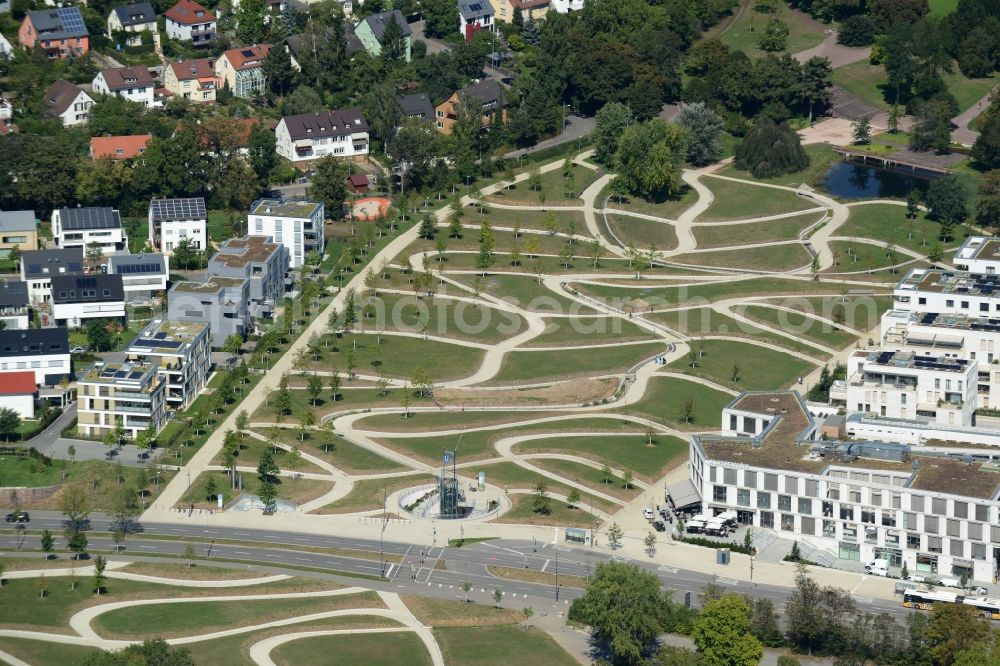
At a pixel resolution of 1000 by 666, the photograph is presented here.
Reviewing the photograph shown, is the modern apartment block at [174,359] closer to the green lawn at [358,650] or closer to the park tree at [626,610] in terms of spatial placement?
the green lawn at [358,650]

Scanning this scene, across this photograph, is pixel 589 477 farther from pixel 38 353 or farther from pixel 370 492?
pixel 38 353

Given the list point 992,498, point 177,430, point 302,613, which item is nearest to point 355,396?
point 177,430

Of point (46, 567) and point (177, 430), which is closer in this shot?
point (46, 567)

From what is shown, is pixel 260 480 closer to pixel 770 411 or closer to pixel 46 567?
pixel 46 567

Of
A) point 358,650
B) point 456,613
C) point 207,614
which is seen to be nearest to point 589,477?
point 456,613

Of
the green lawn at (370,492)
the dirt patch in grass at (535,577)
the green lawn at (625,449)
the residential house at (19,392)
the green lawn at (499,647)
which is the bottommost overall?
the green lawn at (499,647)

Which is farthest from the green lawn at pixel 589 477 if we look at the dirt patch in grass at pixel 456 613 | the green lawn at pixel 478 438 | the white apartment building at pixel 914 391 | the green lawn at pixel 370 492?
the white apartment building at pixel 914 391
